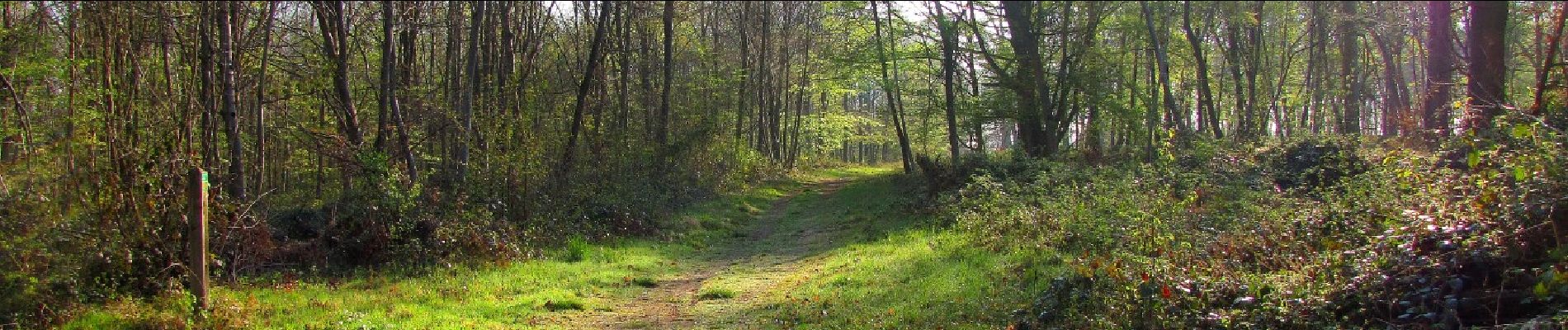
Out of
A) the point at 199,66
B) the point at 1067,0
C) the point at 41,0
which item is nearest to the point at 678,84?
the point at 1067,0

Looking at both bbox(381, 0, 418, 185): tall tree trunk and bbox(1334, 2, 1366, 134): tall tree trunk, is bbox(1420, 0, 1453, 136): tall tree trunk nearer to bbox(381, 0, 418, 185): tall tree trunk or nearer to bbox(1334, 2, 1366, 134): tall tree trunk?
bbox(1334, 2, 1366, 134): tall tree trunk

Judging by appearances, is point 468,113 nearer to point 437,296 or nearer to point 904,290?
point 437,296

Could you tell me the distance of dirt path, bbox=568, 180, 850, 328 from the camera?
8.99 m

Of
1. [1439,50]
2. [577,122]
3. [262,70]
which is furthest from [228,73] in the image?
[1439,50]

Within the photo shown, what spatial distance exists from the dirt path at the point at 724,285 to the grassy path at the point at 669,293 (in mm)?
27

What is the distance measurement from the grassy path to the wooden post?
174mm

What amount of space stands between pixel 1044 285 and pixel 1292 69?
35913 millimetres

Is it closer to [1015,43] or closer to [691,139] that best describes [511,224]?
[691,139]

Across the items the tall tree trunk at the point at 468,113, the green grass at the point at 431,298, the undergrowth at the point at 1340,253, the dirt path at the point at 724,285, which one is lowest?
the dirt path at the point at 724,285

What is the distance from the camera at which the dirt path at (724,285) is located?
899 centimetres

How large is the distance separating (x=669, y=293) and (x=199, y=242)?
4.94 m

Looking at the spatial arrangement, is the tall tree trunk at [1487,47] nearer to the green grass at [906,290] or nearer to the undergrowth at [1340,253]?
the undergrowth at [1340,253]

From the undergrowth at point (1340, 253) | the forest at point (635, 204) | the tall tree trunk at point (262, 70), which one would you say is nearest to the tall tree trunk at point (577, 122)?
the forest at point (635, 204)

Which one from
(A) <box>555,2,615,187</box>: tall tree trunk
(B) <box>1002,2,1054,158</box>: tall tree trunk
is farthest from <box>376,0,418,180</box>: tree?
(B) <box>1002,2,1054,158</box>: tall tree trunk
